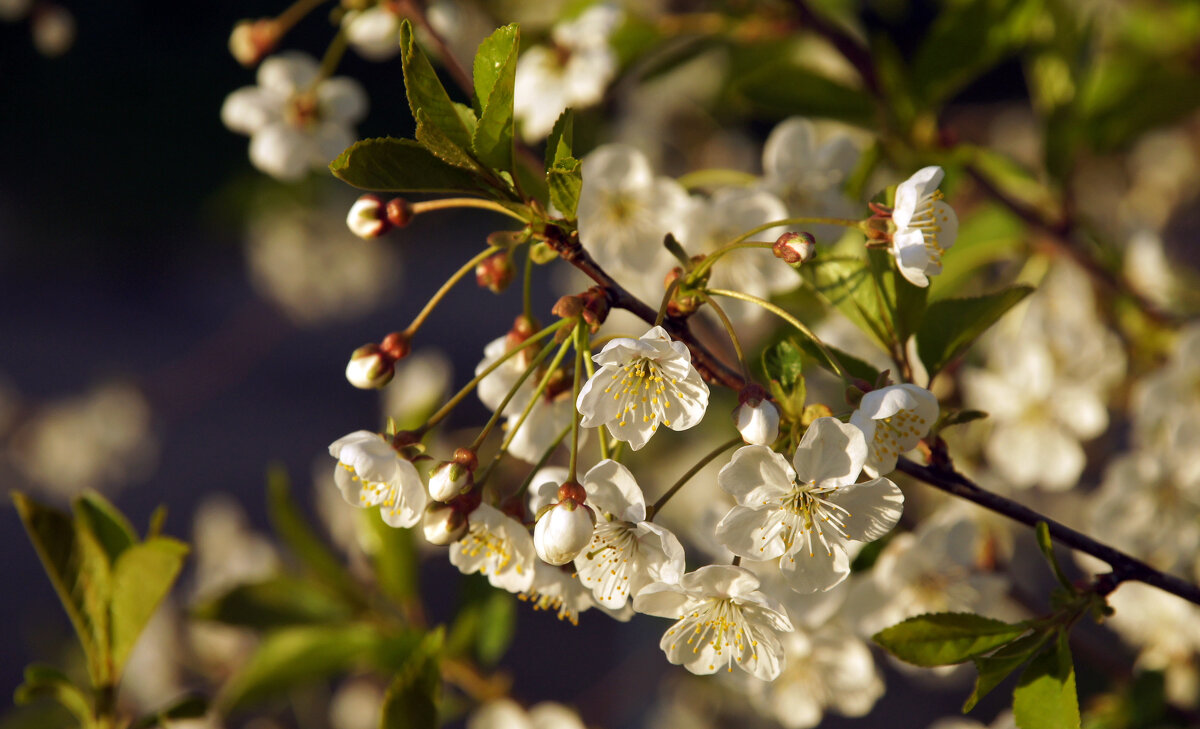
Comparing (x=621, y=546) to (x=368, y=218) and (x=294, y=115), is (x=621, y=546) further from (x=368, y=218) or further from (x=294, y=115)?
(x=294, y=115)

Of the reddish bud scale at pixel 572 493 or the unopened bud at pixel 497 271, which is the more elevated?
the unopened bud at pixel 497 271

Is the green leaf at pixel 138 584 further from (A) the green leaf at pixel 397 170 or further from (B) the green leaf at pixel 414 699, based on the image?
(A) the green leaf at pixel 397 170

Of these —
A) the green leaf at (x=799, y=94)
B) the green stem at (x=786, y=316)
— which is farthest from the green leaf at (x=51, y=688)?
the green leaf at (x=799, y=94)

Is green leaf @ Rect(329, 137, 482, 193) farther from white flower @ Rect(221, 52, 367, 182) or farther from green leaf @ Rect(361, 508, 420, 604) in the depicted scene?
green leaf @ Rect(361, 508, 420, 604)

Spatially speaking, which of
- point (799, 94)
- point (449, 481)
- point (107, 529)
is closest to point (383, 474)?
point (449, 481)

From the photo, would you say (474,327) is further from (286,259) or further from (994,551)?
(994,551)

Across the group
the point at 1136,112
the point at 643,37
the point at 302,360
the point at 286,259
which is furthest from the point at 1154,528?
the point at 302,360

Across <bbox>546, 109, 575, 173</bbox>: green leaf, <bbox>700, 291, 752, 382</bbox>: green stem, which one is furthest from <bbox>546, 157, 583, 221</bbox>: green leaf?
<bbox>700, 291, 752, 382</bbox>: green stem
